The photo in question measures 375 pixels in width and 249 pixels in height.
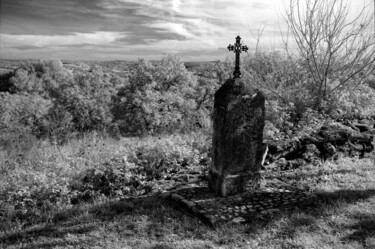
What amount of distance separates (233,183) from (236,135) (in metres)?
0.89

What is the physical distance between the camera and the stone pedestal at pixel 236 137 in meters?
5.80

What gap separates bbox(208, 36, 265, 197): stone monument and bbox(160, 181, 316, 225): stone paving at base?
8.8 inches

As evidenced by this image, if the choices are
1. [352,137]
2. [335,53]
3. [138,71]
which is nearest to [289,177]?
[352,137]

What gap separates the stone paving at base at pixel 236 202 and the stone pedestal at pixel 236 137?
8.8 inches

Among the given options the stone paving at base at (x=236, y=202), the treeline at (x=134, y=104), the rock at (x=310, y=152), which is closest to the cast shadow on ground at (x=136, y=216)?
the stone paving at base at (x=236, y=202)

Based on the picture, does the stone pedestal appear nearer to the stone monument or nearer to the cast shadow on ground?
the stone monument

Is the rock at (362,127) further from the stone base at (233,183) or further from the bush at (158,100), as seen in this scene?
the bush at (158,100)

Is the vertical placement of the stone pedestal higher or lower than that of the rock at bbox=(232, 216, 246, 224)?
higher

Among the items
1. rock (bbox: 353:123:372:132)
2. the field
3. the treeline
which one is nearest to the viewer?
the field

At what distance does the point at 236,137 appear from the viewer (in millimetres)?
5895

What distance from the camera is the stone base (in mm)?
5969

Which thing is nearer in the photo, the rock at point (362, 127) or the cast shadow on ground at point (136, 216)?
the cast shadow on ground at point (136, 216)

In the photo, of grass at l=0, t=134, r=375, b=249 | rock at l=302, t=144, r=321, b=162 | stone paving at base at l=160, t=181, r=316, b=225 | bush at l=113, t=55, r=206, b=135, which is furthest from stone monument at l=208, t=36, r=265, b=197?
bush at l=113, t=55, r=206, b=135

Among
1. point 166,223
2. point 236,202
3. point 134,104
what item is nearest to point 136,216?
point 166,223
